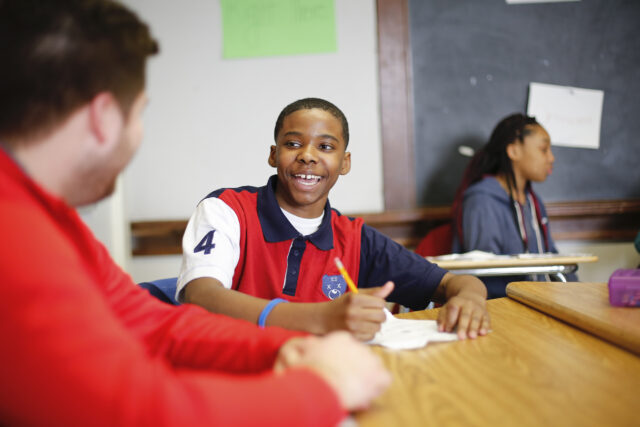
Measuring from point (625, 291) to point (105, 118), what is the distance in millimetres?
865

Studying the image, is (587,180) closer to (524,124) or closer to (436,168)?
(524,124)

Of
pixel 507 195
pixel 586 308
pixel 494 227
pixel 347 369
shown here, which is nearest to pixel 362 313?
pixel 347 369

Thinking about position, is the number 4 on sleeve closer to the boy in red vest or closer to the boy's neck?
the boy in red vest

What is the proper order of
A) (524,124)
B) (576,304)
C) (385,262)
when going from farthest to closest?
1. (524,124)
2. (385,262)
3. (576,304)

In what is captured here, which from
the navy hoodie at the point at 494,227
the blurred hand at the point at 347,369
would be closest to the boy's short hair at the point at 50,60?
the blurred hand at the point at 347,369

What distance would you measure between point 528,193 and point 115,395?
2.31 meters

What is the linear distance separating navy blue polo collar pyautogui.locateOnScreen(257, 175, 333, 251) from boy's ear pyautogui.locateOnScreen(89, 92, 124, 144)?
0.75 m

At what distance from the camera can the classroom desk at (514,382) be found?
0.49 metres

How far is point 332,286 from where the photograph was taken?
1234 millimetres

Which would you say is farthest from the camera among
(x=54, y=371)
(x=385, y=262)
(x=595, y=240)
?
(x=595, y=240)

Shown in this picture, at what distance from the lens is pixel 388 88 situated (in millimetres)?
2338

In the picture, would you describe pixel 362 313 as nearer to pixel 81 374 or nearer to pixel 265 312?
pixel 265 312

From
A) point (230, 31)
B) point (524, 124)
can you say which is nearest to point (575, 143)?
point (524, 124)

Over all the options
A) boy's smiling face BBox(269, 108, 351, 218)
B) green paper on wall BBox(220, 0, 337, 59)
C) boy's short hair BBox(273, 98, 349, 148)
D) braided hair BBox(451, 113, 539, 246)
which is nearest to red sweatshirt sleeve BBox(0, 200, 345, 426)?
boy's smiling face BBox(269, 108, 351, 218)
